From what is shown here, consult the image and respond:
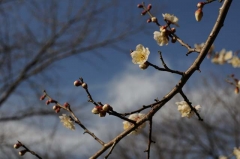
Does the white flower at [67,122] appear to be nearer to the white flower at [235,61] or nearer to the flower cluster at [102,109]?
the flower cluster at [102,109]

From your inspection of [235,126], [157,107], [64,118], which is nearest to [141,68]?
[157,107]

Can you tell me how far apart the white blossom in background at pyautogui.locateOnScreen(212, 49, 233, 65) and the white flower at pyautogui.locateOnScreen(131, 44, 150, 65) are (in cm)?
138

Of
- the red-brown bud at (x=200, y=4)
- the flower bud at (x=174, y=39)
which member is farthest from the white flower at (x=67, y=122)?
the red-brown bud at (x=200, y=4)

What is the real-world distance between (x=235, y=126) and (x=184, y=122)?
130 centimetres

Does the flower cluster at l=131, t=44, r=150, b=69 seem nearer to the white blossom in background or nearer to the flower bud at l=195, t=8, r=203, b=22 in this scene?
the flower bud at l=195, t=8, r=203, b=22

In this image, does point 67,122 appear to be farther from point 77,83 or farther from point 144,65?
point 144,65

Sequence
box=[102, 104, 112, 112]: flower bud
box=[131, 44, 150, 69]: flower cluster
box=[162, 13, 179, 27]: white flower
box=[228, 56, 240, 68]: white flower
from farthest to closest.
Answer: box=[228, 56, 240, 68]: white flower < box=[162, 13, 179, 27]: white flower < box=[131, 44, 150, 69]: flower cluster < box=[102, 104, 112, 112]: flower bud

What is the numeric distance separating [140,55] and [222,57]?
1.43m

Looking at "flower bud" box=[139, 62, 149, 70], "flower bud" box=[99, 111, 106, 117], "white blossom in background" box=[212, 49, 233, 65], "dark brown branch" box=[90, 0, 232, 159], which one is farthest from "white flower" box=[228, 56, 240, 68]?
"flower bud" box=[99, 111, 106, 117]

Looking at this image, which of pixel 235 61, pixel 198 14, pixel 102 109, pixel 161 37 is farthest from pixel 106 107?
pixel 235 61

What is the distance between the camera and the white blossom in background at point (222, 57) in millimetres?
2328

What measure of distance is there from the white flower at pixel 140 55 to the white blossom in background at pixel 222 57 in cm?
138

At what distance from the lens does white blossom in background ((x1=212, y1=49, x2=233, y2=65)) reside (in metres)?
2.33

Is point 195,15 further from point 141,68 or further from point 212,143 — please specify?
point 212,143
